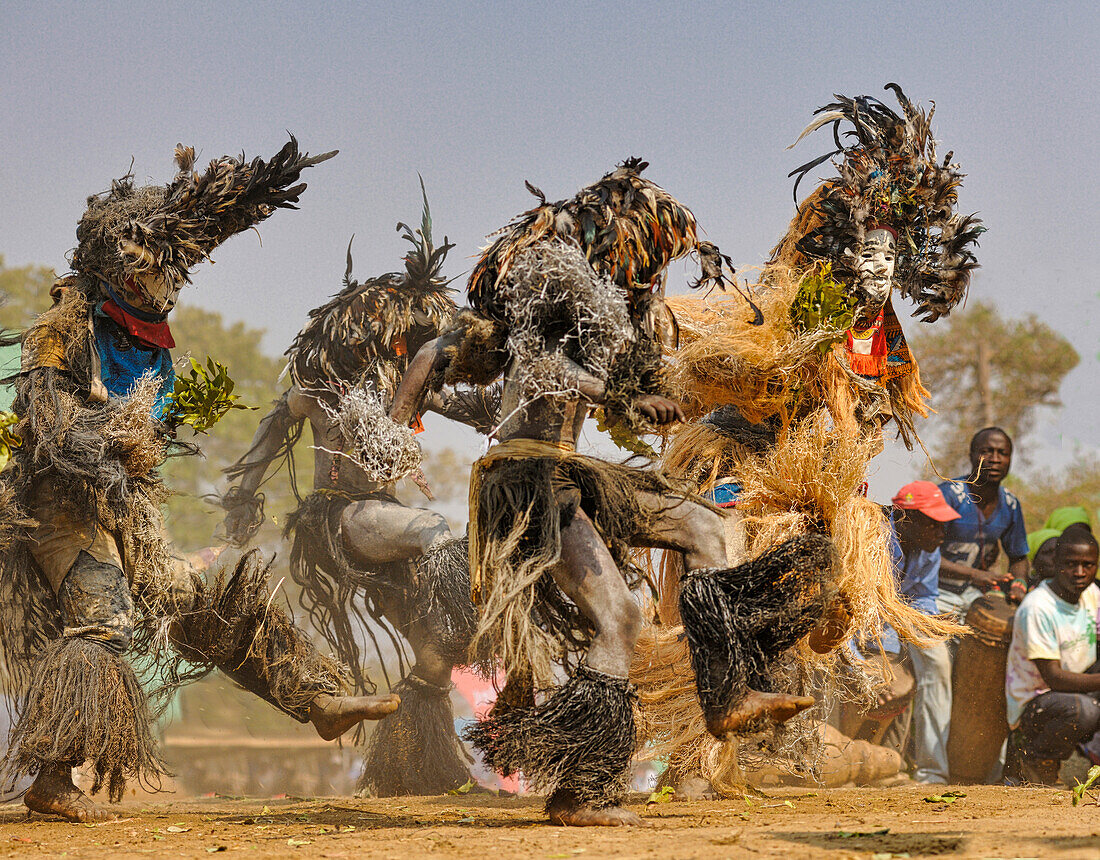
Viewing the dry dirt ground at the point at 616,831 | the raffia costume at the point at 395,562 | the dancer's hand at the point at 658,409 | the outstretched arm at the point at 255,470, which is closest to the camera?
the dry dirt ground at the point at 616,831

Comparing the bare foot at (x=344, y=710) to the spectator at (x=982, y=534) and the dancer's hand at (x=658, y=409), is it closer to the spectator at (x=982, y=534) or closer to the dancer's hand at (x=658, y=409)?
the dancer's hand at (x=658, y=409)

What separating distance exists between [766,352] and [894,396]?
3.04ft

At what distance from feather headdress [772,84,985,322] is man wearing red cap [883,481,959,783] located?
1666 mm

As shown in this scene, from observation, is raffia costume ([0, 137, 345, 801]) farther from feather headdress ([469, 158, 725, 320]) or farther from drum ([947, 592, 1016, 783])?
drum ([947, 592, 1016, 783])

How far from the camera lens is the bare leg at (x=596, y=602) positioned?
3730 millimetres

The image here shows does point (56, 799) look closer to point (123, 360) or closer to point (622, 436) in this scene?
point (123, 360)

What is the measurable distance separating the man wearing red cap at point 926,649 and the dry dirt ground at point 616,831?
1.63 m

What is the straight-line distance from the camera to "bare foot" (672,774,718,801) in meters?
4.95

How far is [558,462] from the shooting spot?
391 cm

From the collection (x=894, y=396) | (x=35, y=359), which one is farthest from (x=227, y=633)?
(x=894, y=396)

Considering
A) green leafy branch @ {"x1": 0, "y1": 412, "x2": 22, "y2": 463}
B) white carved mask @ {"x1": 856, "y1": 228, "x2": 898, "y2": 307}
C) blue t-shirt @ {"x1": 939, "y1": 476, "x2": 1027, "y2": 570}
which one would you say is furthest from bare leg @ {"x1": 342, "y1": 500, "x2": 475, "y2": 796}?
blue t-shirt @ {"x1": 939, "y1": 476, "x2": 1027, "y2": 570}

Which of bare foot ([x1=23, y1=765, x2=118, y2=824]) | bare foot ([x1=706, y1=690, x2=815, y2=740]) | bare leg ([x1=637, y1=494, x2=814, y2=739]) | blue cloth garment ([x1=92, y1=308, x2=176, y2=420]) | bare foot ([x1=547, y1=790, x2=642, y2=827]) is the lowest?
bare foot ([x1=547, y1=790, x2=642, y2=827])

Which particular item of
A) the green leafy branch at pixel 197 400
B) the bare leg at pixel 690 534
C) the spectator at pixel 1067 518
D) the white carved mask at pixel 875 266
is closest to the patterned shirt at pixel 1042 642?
the spectator at pixel 1067 518

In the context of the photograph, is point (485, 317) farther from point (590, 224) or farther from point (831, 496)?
point (831, 496)
